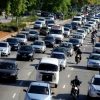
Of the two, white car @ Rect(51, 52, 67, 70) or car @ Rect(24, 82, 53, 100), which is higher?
car @ Rect(24, 82, 53, 100)

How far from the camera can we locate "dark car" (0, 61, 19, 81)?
1435 inches

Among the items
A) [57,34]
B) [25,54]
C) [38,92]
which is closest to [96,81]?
[38,92]

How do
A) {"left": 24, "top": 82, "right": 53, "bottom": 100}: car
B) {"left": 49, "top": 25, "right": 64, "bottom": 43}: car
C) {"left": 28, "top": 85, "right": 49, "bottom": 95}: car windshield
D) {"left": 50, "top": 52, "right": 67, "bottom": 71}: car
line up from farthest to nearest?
{"left": 49, "top": 25, "right": 64, "bottom": 43}: car, {"left": 50, "top": 52, "right": 67, "bottom": 71}: car, {"left": 28, "top": 85, "right": 49, "bottom": 95}: car windshield, {"left": 24, "top": 82, "right": 53, "bottom": 100}: car

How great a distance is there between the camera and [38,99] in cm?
2614

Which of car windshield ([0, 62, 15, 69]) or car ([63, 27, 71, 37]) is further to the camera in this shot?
car ([63, 27, 71, 37])

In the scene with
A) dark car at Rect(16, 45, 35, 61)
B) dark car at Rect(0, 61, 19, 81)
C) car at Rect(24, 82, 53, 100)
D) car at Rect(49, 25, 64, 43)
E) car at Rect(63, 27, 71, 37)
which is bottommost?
car at Rect(63, 27, 71, 37)

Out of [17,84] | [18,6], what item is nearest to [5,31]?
[18,6]

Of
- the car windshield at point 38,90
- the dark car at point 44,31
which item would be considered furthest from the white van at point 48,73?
the dark car at point 44,31

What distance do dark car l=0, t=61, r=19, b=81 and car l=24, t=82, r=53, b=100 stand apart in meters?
8.97

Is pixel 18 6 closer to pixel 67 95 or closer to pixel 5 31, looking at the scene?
pixel 5 31

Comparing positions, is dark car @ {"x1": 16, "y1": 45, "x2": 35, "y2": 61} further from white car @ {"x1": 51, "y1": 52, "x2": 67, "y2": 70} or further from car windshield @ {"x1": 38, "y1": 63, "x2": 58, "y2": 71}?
car windshield @ {"x1": 38, "y1": 63, "x2": 58, "y2": 71}

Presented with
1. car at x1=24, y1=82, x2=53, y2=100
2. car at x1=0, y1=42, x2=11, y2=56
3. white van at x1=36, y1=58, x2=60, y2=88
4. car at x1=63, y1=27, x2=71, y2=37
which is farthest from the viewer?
car at x1=63, y1=27, x2=71, y2=37

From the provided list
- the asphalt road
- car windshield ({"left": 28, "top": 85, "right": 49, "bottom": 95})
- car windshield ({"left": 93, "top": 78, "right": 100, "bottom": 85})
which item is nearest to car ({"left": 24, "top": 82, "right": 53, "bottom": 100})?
car windshield ({"left": 28, "top": 85, "right": 49, "bottom": 95})

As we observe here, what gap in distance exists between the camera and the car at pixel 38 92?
26266mm
